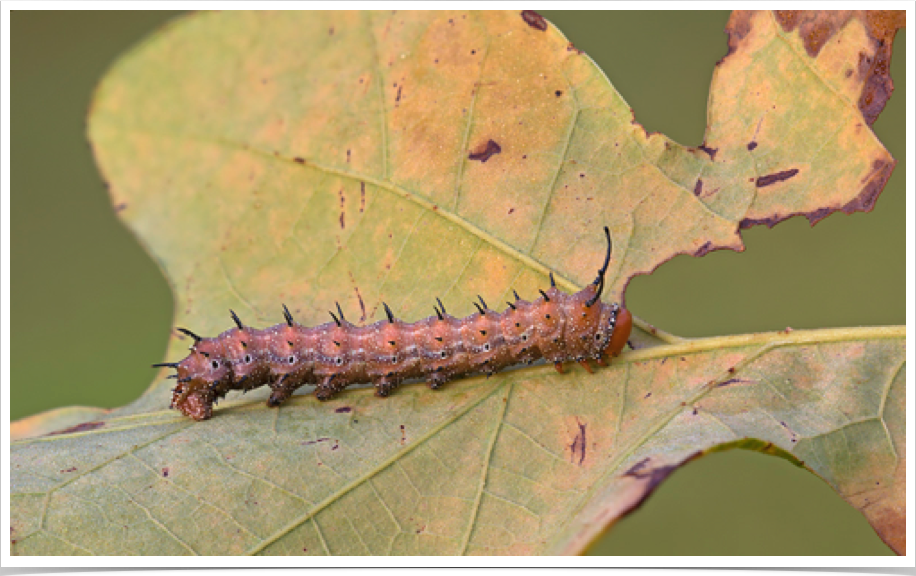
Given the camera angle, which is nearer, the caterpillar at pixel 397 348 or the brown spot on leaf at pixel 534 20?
the caterpillar at pixel 397 348

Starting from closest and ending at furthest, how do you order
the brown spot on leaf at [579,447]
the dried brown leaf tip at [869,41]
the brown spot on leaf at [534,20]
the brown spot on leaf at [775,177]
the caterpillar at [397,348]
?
the brown spot on leaf at [579,447]
the dried brown leaf tip at [869,41]
the brown spot on leaf at [775,177]
the caterpillar at [397,348]
the brown spot on leaf at [534,20]

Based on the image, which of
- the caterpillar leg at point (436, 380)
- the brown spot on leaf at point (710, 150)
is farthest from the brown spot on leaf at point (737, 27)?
the caterpillar leg at point (436, 380)

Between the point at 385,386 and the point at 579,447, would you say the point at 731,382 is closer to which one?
the point at 579,447

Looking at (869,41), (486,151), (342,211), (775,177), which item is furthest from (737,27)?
(342,211)

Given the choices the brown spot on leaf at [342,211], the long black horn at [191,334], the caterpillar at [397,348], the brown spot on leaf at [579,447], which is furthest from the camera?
the brown spot on leaf at [342,211]

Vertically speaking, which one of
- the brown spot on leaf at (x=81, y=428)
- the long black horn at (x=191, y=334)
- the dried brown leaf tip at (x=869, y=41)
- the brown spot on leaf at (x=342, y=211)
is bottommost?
the brown spot on leaf at (x=81, y=428)

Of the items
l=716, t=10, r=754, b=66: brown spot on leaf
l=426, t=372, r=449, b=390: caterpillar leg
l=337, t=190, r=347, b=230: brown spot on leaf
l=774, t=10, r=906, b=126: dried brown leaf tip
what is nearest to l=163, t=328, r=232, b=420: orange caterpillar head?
l=337, t=190, r=347, b=230: brown spot on leaf

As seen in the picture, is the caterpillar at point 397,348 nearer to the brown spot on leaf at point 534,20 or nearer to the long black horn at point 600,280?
the long black horn at point 600,280
